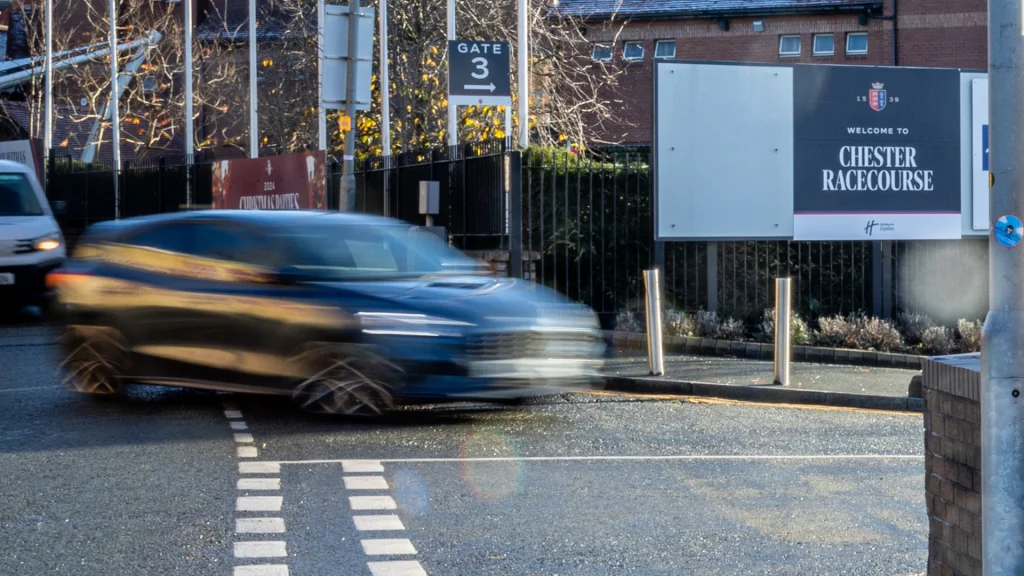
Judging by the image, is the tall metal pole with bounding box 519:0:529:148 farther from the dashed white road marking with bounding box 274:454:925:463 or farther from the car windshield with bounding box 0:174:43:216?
the dashed white road marking with bounding box 274:454:925:463

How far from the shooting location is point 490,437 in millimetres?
9477

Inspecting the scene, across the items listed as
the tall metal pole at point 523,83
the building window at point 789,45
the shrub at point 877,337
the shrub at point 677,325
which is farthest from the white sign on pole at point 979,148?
the building window at point 789,45

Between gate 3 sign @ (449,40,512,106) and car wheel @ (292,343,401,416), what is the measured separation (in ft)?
37.4

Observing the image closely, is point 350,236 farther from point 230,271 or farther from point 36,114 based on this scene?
point 36,114

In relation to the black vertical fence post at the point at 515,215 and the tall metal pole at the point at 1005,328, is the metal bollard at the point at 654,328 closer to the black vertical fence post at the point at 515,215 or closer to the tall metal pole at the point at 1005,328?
the black vertical fence post at the point at 515,215

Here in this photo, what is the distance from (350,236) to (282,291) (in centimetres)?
85

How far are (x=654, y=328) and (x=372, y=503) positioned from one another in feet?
19.8

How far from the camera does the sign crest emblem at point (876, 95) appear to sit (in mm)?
16797

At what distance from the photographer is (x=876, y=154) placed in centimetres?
1688

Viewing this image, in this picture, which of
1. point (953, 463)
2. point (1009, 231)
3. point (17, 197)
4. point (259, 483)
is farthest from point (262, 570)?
point (17, 197)

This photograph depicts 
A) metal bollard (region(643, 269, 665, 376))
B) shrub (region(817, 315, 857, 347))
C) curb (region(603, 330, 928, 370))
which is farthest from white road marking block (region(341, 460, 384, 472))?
shrub (region(817, 315, 857, 347))

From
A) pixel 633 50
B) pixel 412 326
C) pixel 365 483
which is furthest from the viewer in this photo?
pixel 633 50

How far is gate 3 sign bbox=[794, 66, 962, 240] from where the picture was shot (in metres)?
16.6

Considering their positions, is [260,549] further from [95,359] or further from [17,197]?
[17,197]
